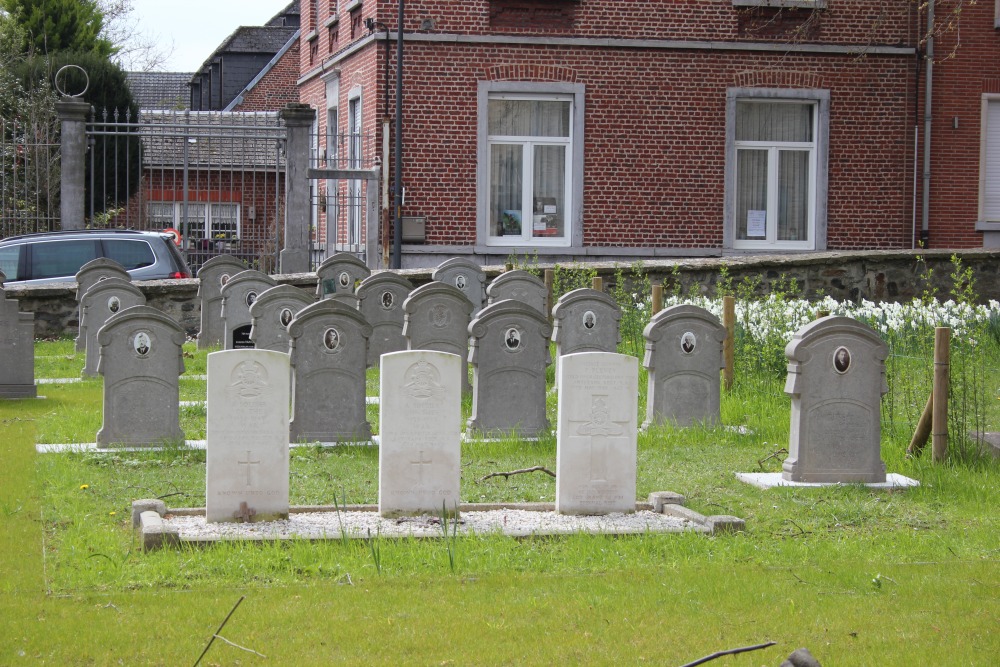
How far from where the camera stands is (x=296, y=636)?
18.4 feet

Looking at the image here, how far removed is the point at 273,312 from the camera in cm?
1303

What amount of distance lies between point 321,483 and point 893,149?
15892 mm

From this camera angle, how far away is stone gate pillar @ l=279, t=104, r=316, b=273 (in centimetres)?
2214

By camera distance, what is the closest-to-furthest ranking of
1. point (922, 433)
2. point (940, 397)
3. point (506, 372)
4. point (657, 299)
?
point (940, 397)
point (922, 433)
point (506, 372)
point (657, 299)

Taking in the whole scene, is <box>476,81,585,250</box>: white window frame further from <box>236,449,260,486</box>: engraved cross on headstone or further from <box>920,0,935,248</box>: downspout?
<box>236,449,260,486</box>: engraved cross on headstone

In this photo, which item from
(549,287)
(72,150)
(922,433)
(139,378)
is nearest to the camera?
(922,433)

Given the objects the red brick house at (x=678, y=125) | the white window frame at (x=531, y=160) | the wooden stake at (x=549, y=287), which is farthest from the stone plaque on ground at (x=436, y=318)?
the white window frame at (x=531, y=160)

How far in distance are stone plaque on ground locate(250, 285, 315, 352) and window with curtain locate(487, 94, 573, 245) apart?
883 centimetres

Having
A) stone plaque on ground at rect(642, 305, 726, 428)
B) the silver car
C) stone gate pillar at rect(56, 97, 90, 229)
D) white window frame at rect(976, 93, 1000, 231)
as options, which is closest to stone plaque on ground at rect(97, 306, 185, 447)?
stone plaque on ground at rect(642, 305, 726, 428)

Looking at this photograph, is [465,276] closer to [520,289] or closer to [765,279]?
[520,289]

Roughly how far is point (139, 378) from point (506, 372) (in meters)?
3.03

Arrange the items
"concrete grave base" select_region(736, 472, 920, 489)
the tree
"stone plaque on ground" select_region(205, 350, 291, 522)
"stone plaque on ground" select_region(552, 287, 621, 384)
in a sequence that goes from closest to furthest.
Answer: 1. "stone plaque on ground" select_region(205, 350, 291, 522)
2. "concrete grave base" select_region(736, 472, 920, 489)
3. "stone plaque on ground" select_region(552, 287, 621, 384)
4. the tree

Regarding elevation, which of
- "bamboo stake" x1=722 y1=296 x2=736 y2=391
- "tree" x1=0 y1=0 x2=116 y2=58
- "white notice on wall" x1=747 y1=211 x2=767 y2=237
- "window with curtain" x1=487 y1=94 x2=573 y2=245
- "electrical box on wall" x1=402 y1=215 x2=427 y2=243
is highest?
"tree" x1=0 y1=0 x2=116 y2=58

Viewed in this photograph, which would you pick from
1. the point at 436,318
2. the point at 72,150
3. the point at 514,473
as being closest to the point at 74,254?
the point at 72,150
